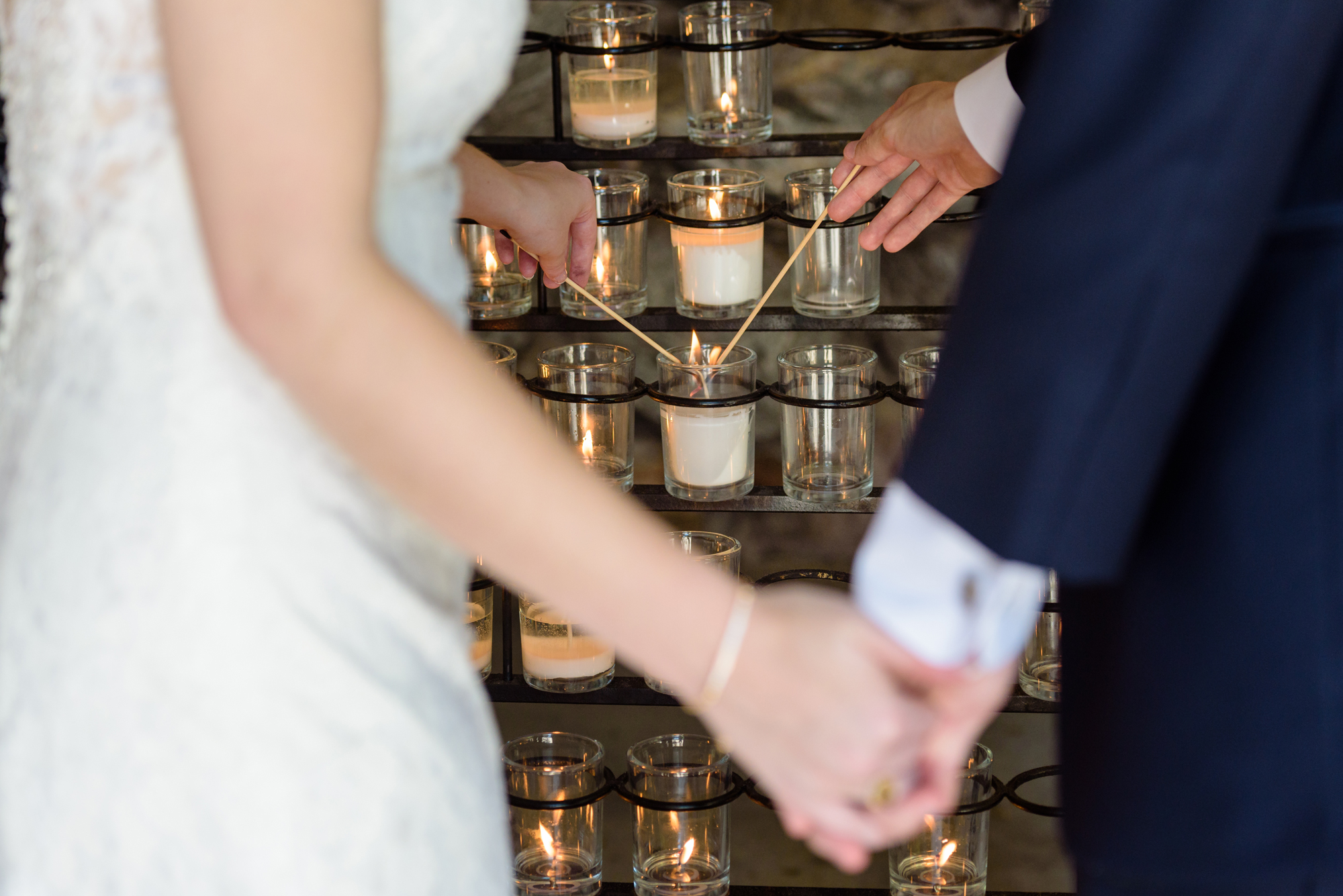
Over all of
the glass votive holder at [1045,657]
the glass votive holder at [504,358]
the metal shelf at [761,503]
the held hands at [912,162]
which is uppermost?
the held hands at [912,162]

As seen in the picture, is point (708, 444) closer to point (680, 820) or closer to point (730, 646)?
point (680, 820)

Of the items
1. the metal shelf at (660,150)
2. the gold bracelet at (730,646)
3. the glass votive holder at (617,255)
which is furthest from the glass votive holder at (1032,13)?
the gold bracelet at (730,646)

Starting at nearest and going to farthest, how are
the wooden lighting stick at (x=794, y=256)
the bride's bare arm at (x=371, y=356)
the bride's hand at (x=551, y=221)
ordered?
1. the bride's bare arm at (x=371, y=356)
2. the bride's hand at (x=551, y=221)
3. the wooden lighting stick at (x=794, y=256)

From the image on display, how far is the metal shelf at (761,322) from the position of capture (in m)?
1.51

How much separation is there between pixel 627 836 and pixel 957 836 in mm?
701

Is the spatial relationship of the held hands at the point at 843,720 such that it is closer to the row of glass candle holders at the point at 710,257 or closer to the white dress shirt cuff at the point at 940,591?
the white dress shirt cuff at the point at 940,591

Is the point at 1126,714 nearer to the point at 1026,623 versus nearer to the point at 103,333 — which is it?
the point at 1026,623

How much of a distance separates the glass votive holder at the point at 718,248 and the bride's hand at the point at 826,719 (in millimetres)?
850

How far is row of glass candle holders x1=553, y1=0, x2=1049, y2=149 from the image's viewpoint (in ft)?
4.87

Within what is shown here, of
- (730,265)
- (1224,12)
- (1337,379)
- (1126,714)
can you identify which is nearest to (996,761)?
(730,265)

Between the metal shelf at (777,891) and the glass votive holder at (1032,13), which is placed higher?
the glass votive holder at (1032,13)

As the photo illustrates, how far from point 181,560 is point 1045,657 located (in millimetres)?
1162

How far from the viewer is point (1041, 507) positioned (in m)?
0.66

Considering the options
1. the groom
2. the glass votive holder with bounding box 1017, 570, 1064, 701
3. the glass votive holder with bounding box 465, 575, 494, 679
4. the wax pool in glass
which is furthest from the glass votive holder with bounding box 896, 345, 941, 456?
the groom
